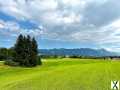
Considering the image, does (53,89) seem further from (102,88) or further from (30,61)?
(30,61)

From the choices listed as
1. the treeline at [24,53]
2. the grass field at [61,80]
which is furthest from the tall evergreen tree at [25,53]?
the grass field at [61,80]

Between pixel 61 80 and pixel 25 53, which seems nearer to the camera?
pixel 61 80

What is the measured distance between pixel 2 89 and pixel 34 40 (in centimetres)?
7396

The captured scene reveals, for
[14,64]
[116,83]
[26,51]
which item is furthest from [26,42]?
[116,83]

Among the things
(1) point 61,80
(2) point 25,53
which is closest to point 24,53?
(2) point 25,53

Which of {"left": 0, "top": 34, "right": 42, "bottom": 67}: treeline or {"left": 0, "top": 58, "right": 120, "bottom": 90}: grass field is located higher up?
{"left": 0, "top": 34, "right": 42, "bottom": 67}: treeline

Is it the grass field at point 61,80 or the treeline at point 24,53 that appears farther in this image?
the treeline at point 24,53

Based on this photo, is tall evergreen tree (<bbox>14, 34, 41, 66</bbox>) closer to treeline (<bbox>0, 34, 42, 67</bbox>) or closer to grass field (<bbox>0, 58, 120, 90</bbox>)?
treeline (<bbox>0, 34, 42, 67</bbox>)

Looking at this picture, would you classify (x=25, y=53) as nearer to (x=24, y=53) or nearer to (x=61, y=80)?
(x=24, y=53)

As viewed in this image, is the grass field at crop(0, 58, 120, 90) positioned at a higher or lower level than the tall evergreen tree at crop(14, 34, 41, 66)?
lower

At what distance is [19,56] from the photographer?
91875 millimetres

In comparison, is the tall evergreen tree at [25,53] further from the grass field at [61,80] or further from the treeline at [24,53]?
the grass field at [61,80]

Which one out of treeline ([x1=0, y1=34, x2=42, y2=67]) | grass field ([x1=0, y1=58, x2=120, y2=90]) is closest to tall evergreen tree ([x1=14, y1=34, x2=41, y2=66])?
treeline ([x1=0, y1=34, x2=42, y2=67])

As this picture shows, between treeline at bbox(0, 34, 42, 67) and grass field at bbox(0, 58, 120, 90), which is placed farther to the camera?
treeline at bbox(0, 34, 42, 67)
